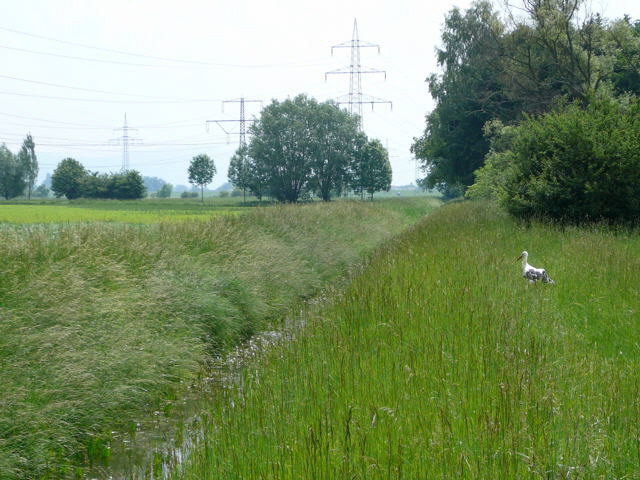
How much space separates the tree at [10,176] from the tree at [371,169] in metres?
56.7

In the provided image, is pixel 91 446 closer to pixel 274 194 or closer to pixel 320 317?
pixel 320 317

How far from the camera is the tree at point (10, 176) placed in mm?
93088

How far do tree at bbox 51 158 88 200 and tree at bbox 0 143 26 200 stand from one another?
597 centimetres

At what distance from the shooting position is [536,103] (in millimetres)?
32125

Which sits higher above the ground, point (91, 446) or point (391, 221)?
point (391, 221)

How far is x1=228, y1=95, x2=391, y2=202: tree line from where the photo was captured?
65.5 metres

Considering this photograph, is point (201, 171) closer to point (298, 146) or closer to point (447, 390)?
point (298, 146)

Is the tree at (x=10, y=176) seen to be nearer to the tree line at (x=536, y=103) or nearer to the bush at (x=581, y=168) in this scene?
the tree line at (x=536, y=103)

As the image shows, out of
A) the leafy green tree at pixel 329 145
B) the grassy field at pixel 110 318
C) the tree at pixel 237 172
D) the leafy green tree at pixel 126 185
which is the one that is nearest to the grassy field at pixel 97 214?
the grassy field at pixel 110 318

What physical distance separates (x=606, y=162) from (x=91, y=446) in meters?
16.3

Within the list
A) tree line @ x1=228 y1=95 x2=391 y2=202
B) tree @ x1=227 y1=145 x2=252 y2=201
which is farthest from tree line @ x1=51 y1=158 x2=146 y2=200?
tree line @ x1=228 y1=95 x2=391 y2=202

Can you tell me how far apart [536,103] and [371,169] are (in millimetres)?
51784

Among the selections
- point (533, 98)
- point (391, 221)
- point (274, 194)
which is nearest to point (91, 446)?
point (391, 221)

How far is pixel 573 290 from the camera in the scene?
355 inches
